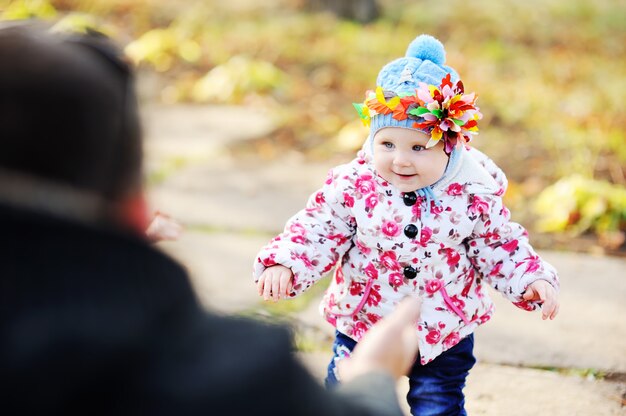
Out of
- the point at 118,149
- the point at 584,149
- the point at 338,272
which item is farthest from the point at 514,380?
the point at 584,149

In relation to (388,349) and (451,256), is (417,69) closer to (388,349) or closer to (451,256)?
(451,256)

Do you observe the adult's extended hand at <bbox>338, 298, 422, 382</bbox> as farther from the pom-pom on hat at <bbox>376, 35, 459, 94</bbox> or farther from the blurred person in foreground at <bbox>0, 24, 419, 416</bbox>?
the pom-pom on hat at <bbox>376, 35, 459, 94</bbox>

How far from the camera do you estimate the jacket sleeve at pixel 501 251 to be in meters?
2.32

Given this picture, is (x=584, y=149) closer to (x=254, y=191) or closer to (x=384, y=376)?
(x=254, y=191)

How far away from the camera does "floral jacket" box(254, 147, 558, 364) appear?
234 cm

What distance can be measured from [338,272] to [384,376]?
98 centimetres

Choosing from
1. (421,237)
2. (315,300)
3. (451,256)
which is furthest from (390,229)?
(315,300)

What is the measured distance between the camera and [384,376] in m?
1.55

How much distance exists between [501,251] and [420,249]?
0.80 ft

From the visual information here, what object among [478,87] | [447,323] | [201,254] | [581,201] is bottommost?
[447,323]

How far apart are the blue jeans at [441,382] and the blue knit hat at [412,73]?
701 millimetres

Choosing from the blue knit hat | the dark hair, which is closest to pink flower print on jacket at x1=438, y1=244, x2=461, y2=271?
the blue knit hat

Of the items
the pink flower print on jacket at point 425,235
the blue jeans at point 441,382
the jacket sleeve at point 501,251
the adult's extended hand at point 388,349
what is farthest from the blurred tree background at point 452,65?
the blue jeans at point 441,382

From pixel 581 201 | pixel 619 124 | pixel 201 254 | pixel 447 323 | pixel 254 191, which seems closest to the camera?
pixel 447 323
